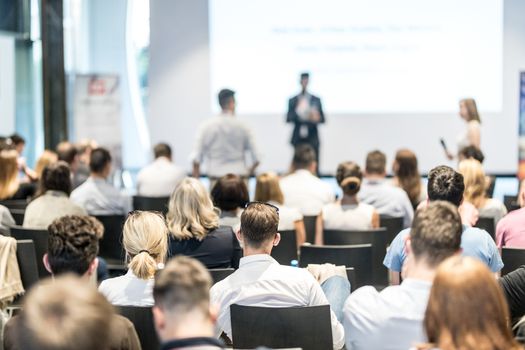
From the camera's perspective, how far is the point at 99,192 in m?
7.10

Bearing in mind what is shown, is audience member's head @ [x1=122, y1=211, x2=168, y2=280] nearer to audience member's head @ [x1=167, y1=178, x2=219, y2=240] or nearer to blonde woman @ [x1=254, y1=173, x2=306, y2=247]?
audience member's head @ [x1=167, y1=178, x2=219, y2=240]

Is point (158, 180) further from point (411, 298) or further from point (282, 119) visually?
point (411, 298)

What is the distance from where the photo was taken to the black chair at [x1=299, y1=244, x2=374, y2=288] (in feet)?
15.7

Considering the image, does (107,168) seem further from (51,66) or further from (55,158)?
(51,66)

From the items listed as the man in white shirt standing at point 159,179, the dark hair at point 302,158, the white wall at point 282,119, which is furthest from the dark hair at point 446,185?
the white wall at point 282,119

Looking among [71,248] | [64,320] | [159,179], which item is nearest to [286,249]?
[71,248]

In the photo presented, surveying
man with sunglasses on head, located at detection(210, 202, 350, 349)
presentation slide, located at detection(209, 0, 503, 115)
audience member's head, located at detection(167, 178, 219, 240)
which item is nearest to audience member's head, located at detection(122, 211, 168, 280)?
man with sunglasses on head, located at detection(210, 202, 350, 349)

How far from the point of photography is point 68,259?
3.06m

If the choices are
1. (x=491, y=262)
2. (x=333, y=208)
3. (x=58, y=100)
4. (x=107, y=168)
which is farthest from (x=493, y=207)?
(x=58, y=100)

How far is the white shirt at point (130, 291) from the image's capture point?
360 cm

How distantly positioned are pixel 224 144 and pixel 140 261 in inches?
232

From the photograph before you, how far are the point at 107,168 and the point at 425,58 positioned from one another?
20.1ft

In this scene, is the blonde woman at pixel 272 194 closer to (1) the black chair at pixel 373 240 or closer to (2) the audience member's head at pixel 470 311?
(1) the black chair at pixel 373 240

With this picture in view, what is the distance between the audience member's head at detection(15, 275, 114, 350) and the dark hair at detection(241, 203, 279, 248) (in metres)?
1.78
